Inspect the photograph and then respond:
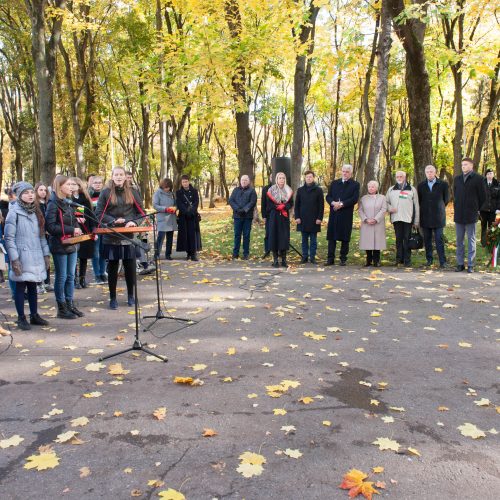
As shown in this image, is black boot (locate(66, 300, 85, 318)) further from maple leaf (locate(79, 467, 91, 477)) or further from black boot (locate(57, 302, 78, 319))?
maple leaf (locate(79, 467, 91, 477))

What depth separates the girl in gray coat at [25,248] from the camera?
6.48 metres

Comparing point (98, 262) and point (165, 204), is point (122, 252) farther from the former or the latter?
point (165, 204)

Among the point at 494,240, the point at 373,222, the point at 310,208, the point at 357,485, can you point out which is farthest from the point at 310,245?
the point at 357,485

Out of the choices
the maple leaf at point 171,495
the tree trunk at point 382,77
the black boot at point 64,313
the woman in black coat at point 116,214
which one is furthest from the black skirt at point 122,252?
the tree trunk at point 382,77

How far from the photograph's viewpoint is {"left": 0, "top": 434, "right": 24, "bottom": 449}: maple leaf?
3.62 meters

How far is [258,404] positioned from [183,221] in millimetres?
8691

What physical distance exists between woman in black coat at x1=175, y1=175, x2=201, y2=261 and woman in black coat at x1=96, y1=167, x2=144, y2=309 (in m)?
4.69

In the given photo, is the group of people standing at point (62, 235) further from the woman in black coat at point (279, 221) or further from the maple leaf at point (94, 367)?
the woman in black coat at point (279, 221)

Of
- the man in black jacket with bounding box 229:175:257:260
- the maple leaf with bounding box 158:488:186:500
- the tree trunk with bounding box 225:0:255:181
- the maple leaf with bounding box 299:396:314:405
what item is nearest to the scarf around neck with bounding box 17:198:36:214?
the maple leaf with bounding box 299:396:314:405

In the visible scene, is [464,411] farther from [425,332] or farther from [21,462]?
[21,462]

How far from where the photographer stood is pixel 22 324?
664 cm

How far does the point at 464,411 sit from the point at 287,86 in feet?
123

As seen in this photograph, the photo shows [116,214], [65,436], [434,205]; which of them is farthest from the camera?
[434,205]

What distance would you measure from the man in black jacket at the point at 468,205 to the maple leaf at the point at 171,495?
9.11 meters
